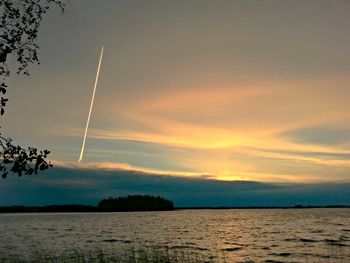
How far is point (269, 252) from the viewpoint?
1613 inches

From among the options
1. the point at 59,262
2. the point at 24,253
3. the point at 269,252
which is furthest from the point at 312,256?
the point at 24,253

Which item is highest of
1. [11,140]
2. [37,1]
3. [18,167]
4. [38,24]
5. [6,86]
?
[37,1]

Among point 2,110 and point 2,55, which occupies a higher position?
point 2,55

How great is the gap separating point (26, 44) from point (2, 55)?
36.8 inches

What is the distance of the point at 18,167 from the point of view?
32.9ft

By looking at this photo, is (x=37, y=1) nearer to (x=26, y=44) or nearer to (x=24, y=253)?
(x=26, y=44)

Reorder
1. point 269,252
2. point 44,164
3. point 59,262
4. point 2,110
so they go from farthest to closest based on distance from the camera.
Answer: point 269,252
point 59,262
point 44,164
point 2,110

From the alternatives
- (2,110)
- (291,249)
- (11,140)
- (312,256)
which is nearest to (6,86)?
(2,110)

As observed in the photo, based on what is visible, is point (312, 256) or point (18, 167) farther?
point (312, 256)

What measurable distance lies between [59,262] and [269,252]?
21.1m

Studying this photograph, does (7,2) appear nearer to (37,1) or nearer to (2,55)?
(37,1)

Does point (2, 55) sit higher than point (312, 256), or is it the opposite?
point (2, 55)

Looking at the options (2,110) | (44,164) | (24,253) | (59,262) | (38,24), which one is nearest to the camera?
(2,110)

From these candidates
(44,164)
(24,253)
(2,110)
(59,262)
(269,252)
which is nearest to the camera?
(2,110)
